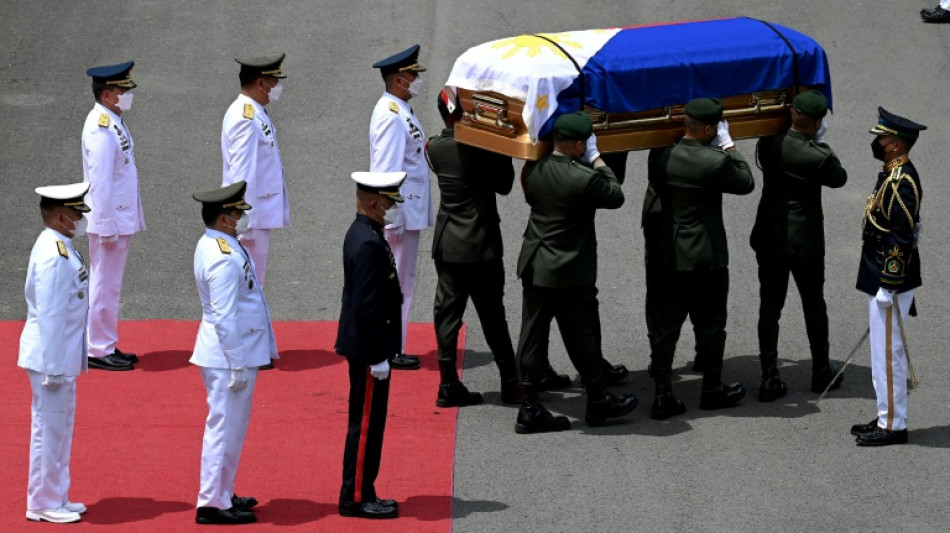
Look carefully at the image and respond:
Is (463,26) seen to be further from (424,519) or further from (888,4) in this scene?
(424,519)

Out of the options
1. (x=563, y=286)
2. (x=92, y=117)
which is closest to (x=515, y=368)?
(x=563, y=286)

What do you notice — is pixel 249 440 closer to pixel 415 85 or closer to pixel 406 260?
pixel 406 260

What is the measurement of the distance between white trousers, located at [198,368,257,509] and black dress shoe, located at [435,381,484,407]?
182 centimetres

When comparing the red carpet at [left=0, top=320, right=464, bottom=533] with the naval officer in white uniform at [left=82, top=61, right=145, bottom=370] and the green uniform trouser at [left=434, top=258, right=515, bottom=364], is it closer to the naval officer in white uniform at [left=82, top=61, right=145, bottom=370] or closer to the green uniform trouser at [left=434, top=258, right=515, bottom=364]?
the naval officer in white uniform at [left=82, top=61, right=145, bottom=370]

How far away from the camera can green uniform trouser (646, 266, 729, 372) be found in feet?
29.3

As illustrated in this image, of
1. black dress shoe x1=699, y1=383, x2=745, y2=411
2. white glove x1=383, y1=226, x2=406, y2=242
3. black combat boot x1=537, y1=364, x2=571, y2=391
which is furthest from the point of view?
white glove x1=383, y1=226, x2=406, y2=242

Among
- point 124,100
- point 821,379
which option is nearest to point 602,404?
point 821,379

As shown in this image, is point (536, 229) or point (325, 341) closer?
point (536, 229)

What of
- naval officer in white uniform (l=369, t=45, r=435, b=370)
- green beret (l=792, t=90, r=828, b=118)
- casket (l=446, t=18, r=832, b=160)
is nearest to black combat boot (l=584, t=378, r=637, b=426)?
casket (l=446, t=18, r=832, b=160)

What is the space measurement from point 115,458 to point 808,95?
4467mm

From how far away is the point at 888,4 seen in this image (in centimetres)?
1505

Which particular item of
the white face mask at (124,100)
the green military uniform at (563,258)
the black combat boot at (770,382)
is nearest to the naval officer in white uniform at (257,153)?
the white face mask at (124,100)

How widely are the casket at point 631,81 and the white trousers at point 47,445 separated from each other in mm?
2796

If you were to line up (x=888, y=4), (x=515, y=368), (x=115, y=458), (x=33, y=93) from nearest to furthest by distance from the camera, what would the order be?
1. (x=115, y=458)
2. (x=515, y=368)
3. (x=33, y=93)
4. (x=888, y=4)
